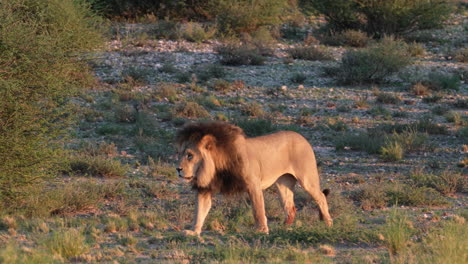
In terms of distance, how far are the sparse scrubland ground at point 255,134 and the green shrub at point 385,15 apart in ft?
2.26

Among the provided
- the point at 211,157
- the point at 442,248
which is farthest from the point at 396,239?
the point at 211,157

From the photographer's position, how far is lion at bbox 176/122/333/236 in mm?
8945

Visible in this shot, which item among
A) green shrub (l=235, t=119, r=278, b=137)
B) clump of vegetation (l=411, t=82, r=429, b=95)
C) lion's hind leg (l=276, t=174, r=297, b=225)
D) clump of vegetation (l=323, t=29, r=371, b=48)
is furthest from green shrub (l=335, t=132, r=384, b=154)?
clump of vegetation (l=323, t=29, r=371, b=48)

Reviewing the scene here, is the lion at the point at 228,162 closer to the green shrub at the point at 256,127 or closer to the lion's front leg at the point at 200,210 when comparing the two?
the lion's front leg at the point at 200,210

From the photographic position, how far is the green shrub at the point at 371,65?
21578mm

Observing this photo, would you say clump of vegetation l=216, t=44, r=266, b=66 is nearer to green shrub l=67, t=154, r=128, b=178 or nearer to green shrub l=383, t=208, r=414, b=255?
green shrub l=67, t=154, r=128, b=178

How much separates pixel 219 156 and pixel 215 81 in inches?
474

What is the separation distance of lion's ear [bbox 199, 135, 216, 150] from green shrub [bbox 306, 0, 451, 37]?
21516mm

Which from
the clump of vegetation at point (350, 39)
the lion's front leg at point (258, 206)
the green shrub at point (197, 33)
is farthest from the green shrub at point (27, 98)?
the clump of vegetation at point (350, 39)

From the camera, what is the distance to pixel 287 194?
33.6 ft

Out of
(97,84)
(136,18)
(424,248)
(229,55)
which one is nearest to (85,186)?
(424,248)

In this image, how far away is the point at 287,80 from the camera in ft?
71.7

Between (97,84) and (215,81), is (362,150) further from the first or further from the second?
(97,84)

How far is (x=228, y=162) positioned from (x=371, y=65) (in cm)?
1346
